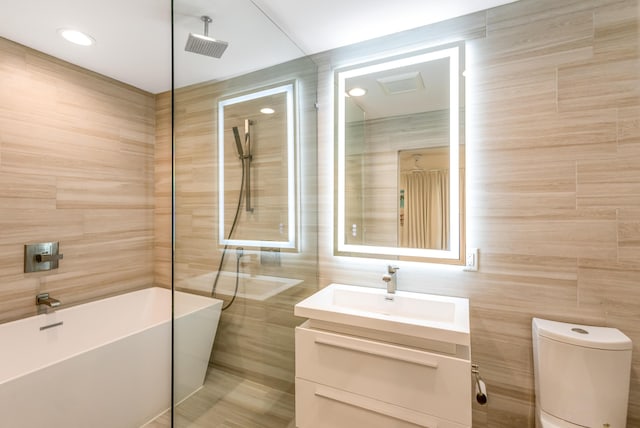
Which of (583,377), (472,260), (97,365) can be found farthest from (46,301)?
(583,377)

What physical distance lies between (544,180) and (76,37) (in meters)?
2.99

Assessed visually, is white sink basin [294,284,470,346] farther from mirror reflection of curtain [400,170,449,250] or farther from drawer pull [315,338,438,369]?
mirror reflection of curtain [400,170,449,250]

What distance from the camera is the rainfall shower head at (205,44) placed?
125 centimetres

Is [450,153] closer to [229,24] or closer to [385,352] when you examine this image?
[385,352]

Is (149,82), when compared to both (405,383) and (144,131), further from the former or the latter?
(405,383)

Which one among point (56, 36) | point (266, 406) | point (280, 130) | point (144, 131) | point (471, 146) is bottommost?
point (266, 406)

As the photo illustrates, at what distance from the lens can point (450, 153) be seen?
177cm

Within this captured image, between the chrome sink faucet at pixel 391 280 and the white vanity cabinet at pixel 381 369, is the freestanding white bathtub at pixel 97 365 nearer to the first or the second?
the white vanity cabinet at pixel 381 369

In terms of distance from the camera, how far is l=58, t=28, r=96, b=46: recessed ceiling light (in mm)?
1847

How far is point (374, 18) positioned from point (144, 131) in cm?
229

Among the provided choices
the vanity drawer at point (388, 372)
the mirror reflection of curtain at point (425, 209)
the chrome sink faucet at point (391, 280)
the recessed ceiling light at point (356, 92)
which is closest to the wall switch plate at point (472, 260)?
the mirror reflection of curtain at point (425, 209)

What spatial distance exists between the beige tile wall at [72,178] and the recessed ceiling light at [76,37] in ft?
1.10

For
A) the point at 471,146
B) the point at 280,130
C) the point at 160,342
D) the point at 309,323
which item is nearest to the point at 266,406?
the point at 309,323

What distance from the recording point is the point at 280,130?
177cm
